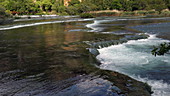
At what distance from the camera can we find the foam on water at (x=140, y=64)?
32.6 ft

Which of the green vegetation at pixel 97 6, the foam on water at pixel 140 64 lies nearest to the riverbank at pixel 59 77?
the foam on water at pixel 140 64

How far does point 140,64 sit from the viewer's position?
13.1 metres

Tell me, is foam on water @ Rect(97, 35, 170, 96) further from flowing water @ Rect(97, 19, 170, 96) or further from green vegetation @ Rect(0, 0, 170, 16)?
green vegetation @ Rect(0, 0, 170, 16)

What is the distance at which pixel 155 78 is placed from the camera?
34.6 ft

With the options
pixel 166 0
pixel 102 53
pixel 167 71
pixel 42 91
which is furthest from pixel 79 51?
pixel 166 0

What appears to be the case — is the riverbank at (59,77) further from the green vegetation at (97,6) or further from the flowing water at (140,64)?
the green vegetation at (97,6)

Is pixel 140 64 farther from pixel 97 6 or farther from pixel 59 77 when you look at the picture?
pixel 97 6

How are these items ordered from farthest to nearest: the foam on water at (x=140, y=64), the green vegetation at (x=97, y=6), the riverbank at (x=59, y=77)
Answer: the green vegetation at (x=97, y=6)
the foam on water at (x=140, y=64)
the riverbank at (x=59, y=77)

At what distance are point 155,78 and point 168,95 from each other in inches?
88.6

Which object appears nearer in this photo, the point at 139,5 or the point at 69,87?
the point at 69,87

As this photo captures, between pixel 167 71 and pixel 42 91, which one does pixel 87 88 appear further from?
pixel 167 71

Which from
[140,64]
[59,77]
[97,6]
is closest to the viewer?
[59,77]

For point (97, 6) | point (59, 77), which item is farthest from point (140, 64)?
point (97, 6)

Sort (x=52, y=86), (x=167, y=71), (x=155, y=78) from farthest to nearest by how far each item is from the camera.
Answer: (x=167, y=71), (x=155, y=78), (x=52, y=86)
